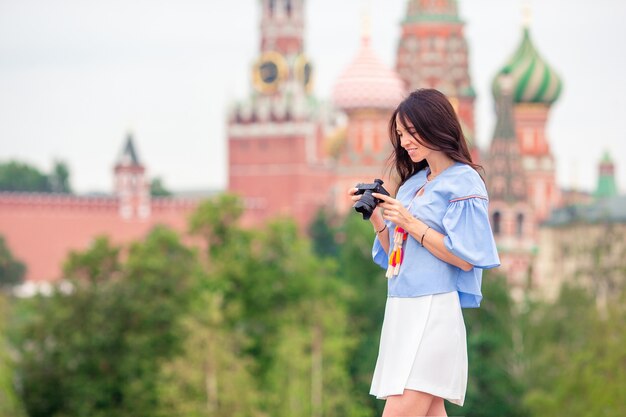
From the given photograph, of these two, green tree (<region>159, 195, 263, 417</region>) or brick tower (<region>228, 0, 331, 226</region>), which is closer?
green tree (<region>159, 195, 263, 417</region>)

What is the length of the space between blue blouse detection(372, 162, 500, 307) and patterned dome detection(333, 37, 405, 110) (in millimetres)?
59730

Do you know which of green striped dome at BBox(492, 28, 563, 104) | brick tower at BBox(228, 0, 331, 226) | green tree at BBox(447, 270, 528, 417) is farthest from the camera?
brick tower at BBox(228, 0, 331, 226)

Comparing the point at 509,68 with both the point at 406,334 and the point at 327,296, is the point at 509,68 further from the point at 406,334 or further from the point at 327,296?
the point at 406,334

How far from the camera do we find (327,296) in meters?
40.5

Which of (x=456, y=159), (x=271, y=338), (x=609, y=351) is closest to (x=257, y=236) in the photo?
(x=271, y=338)

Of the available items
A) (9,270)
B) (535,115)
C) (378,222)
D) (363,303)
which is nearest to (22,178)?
(9,270)

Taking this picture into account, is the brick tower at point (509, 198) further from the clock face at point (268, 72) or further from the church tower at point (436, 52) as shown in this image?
the clock face at point (268, 72)

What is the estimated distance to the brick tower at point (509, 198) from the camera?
5456cm

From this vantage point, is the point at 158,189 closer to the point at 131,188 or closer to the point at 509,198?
the point at 131,188

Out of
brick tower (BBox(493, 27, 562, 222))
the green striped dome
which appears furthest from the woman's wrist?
the green striped dome

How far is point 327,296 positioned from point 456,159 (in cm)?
3486

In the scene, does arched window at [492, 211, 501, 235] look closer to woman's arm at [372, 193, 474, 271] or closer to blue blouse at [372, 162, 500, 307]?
blue blouse at [372, 162, 500, 307]

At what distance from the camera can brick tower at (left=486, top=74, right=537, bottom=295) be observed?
179 feet

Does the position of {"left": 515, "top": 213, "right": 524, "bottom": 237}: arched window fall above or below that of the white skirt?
below
